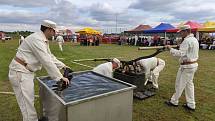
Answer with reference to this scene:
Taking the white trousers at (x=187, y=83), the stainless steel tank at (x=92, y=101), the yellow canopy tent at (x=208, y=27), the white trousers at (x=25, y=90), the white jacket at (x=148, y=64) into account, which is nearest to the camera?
the stainless steel tank at (x=92, y=101)

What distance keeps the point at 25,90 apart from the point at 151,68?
3949mm

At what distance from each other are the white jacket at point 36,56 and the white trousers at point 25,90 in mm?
93

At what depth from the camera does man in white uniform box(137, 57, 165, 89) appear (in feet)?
19.0

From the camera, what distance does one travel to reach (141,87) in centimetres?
569

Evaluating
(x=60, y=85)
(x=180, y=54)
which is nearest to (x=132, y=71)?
(x=180, y=54)

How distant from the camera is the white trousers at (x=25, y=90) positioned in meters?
3.18

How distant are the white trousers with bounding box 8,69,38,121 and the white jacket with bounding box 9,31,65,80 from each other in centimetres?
9

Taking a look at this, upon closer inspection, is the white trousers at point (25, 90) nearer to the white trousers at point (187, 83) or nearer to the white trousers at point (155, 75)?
the white trousers at point (187, 83)

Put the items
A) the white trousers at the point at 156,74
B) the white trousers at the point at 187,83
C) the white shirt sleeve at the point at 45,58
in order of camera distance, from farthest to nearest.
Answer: the white trousers at the point at 156,74, the white trousers at the point at 187,83, the white shirt sleeve at the point at 45,58

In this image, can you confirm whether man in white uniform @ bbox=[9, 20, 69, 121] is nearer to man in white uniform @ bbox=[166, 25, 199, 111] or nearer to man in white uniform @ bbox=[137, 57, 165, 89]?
man in white uniform @ bbox=[166, 25, 199, 111]

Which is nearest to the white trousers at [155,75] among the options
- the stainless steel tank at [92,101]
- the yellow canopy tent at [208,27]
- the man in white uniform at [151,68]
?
the man in white uniform at [151,68]

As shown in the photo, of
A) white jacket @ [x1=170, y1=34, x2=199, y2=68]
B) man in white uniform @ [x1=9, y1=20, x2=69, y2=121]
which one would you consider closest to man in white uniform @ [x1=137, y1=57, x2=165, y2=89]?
white jacket @ [x1=170, y1=34, x2=199, y2=68]

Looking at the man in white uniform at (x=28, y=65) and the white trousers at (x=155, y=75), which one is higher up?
the man in white uniform at (x=28, y=65)

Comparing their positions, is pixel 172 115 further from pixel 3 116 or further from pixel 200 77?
pixel 200 77
